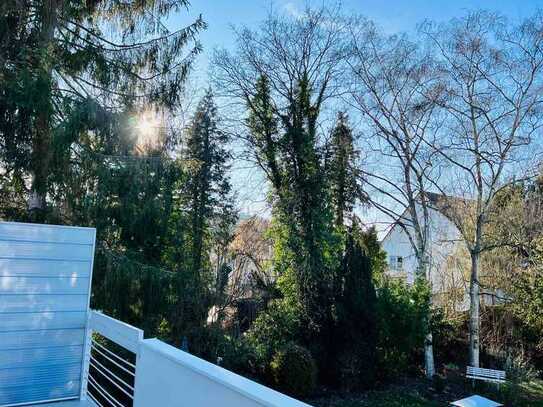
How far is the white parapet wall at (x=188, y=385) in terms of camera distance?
1.38 metres

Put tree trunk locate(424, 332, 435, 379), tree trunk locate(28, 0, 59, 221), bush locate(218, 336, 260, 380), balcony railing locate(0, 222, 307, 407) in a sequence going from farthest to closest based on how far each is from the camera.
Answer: tree trunk locate(424, 332, 435, 379)
bush locate(218, 336, 260, 380)
tree trunk locate(28, 0, 59, 221)
balcony railing locate(0, 222, 307, 407)

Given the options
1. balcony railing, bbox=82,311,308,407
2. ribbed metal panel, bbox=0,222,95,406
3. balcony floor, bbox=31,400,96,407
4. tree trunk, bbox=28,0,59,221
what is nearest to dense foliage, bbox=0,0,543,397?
tree trunk, bbox=28,0,59,221

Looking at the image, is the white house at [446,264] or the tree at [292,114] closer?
the tree at [292,114]

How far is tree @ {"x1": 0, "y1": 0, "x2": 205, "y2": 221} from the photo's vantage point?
557 centimetres

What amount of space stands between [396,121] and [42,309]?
9.15 m

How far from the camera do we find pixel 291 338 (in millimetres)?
8867

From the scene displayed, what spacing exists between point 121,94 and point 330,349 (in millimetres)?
6467

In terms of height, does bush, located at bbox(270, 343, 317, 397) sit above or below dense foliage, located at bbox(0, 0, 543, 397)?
below

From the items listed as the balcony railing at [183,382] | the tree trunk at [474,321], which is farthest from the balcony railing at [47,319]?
the tree trunk at [474,321]

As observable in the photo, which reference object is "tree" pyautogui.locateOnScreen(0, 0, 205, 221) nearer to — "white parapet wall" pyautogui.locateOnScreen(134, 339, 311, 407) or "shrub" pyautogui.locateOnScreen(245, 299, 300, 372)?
"white parapet wall" pyautogui.locateOnScreen(134, 339, 311, 407)

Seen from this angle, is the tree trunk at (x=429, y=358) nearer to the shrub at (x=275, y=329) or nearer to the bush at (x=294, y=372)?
the shrub at (x=275, y=329)

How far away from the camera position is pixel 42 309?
3.55m

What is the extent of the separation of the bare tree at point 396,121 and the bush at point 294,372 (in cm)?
368

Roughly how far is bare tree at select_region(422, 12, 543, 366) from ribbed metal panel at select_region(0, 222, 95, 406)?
879cm
